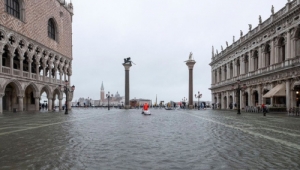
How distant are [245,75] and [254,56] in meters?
4.33

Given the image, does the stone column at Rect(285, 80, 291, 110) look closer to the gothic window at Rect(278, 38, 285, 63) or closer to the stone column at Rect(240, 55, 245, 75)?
the gothic window at Rect(278, 38, 285, 63)

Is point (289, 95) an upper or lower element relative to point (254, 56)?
lower

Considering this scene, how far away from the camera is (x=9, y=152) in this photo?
7.21m

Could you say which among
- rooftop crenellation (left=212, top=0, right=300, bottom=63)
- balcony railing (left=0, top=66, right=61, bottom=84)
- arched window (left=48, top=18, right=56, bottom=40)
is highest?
arched window (left=48, top=18, right=56, bottom=40)

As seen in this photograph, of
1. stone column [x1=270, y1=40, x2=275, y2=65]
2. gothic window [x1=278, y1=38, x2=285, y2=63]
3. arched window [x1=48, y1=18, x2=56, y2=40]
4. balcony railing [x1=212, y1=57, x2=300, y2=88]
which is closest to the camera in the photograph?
balcony railing [x1=212, y1=57, x2=300, y2=88]

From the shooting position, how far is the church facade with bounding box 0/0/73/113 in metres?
35.1

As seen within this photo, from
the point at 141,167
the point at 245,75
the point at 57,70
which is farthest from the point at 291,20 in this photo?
the point at 57,70

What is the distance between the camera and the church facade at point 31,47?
115 feet

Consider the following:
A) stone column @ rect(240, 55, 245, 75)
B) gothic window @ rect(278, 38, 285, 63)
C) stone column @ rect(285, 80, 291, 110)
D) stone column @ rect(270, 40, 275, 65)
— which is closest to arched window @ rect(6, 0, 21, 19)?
stone column @ rect(270, 40, 275, 65)

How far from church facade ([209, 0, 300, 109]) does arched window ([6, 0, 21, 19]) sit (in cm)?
3176

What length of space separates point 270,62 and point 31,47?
34.6 metres

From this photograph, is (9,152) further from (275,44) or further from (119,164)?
(275,44)

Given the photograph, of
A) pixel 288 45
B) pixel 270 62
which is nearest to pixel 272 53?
pixel 270 62

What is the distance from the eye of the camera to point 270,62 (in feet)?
125
